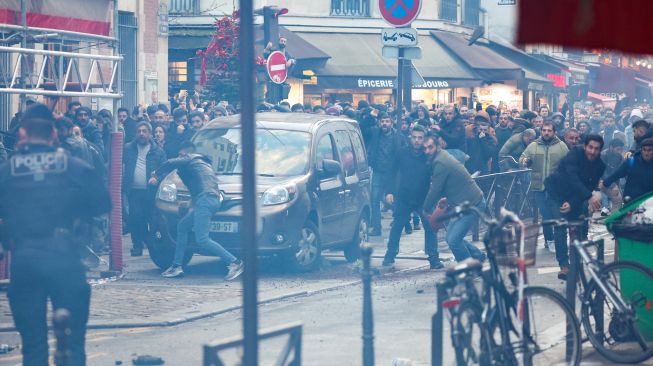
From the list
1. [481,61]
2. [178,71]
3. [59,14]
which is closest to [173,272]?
[59,14]

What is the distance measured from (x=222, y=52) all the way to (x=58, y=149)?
732 inches

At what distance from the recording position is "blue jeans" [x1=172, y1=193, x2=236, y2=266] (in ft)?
41.3

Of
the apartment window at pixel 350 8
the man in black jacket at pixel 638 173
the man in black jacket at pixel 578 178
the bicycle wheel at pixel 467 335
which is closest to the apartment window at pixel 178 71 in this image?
the apartment window at pixel 350 8

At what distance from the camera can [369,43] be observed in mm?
38062

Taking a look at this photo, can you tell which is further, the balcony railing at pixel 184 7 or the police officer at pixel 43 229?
the balcony railing at pixel 184 7

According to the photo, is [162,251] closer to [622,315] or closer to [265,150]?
[265,150]

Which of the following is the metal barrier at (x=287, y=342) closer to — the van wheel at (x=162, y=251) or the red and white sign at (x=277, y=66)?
the van wheel at (x=162, y=251)

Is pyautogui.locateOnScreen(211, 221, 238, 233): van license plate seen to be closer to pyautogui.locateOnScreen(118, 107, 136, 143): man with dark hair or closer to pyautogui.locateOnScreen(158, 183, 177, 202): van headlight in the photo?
pyautogui.locateOnScreen(158, 183, 177, 202): van headlight

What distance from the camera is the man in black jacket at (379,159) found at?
1773 centimetres

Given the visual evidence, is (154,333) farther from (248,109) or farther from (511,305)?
(248,109)

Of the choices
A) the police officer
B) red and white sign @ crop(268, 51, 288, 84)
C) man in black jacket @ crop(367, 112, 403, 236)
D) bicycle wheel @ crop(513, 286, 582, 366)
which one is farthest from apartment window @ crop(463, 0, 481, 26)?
the police officer

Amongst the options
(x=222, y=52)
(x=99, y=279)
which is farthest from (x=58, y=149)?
(x=222, y=52)

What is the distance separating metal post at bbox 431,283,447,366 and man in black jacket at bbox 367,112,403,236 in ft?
35.6

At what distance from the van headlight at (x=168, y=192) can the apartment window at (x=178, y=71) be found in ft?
80.8
